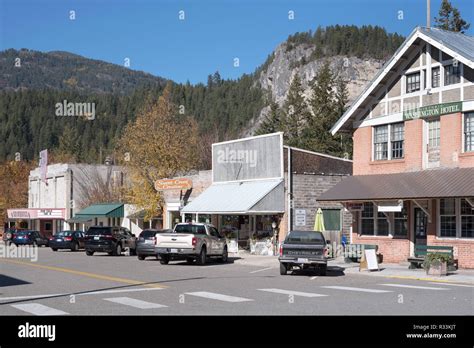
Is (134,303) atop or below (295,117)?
below

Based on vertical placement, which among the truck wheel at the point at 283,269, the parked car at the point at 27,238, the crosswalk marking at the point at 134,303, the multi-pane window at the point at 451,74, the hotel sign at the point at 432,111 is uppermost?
the multi-pane window at the point at 451,74

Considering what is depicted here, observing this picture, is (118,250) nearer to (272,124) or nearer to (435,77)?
(435,77)

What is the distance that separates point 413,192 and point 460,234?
2.50m

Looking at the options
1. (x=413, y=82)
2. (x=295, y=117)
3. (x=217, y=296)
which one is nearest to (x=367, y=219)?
(x=413, y=82)

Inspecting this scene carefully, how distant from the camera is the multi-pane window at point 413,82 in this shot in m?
27.7

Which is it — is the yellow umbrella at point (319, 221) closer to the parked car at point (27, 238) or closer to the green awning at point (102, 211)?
the green awning at point (102, 211)

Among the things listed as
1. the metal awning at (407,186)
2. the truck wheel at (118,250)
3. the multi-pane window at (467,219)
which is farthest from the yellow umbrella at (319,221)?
the truck wheel at (118,250)

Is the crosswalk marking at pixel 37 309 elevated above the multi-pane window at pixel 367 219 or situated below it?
below

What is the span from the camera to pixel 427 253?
24.2m

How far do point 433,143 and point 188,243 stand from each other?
11.2 meters

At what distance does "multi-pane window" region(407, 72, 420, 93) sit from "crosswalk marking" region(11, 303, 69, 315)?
764 inches

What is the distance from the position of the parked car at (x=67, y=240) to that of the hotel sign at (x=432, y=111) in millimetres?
25066
